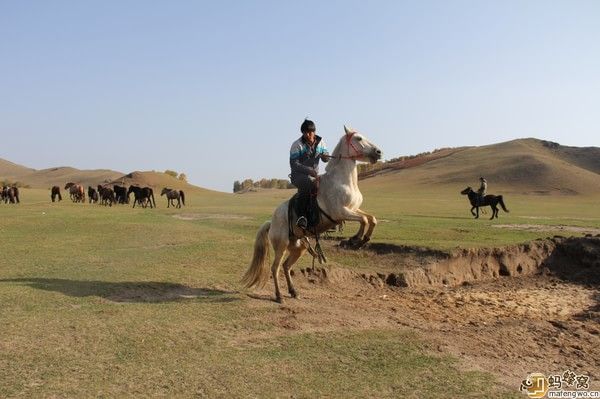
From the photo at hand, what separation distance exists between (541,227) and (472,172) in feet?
173

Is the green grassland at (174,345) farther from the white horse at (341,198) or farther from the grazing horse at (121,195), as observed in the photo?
the grazing horse at (121,195)

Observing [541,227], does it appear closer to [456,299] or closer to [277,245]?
[456,299]

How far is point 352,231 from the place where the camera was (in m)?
19.1

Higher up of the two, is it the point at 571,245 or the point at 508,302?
the point at 571,245

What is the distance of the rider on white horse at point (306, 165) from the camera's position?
8.63 m

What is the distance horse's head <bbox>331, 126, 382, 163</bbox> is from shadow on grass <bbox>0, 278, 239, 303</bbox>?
3.15 metres

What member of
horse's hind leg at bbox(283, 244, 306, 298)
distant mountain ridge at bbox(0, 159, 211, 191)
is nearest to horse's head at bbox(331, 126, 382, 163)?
horse's hind leg at bbox(283, 244, 306, 298)

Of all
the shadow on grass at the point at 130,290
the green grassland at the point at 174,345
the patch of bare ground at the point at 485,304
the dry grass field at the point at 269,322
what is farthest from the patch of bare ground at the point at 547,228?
the shadow on grass at the point at 130,290

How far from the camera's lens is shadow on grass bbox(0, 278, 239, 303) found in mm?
8555

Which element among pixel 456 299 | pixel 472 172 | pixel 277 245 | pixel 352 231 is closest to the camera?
pixel 277 245

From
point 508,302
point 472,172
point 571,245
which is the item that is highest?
point 472,172

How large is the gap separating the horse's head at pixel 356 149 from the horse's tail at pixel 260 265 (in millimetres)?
2094

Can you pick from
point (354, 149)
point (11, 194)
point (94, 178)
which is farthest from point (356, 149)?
point (94, 178)

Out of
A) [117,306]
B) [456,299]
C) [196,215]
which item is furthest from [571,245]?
[196,215]
